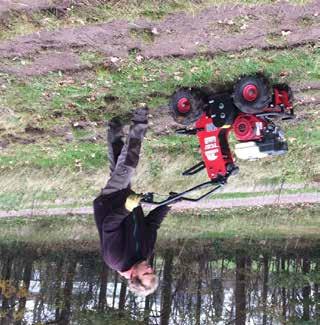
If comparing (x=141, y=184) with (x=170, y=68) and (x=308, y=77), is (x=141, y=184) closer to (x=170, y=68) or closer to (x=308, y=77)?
(x=170, y=68)

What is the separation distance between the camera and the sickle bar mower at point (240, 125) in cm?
558

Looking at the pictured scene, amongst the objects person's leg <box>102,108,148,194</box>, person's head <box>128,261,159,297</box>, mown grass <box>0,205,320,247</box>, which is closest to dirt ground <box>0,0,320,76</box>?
person's leg <box>102,108,148,194</box>

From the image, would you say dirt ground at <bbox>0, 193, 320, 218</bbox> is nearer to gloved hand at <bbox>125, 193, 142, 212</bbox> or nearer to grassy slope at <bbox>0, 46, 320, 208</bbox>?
grassy slope at <bbox>0, 46, 320, 208</bbox>

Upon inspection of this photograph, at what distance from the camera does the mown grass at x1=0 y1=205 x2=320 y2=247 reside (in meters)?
8.58

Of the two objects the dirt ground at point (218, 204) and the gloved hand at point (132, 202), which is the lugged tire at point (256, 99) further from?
the dirt ground at point (218, 204)

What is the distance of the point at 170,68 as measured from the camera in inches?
249

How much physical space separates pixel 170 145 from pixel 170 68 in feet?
4.96

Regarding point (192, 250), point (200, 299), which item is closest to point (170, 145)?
point (192, 250)

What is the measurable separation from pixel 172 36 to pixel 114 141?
4.66 ft

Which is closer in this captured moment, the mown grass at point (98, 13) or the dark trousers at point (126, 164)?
the dark trousers at point (126, 164)

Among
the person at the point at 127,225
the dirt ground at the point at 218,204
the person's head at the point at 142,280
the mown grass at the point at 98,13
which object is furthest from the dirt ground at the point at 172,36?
the dirt ground at the point at 218,204

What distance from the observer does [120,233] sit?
17.3 ft

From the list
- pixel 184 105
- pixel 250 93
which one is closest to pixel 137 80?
pixel 184 105

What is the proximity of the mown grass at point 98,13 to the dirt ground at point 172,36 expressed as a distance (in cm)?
9
